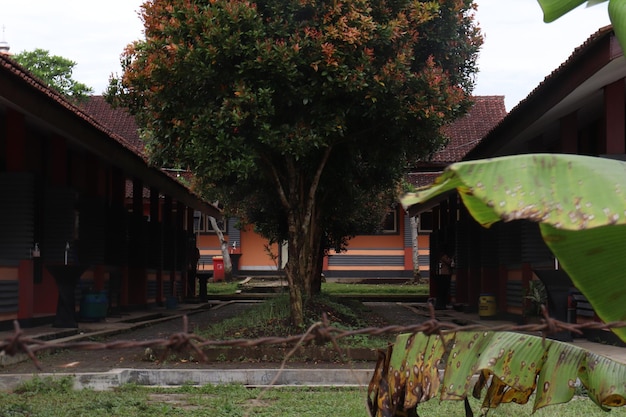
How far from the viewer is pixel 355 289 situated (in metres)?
33.3

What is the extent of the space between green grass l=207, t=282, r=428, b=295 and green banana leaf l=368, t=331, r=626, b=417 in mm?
26512

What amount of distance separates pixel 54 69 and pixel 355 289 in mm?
13285

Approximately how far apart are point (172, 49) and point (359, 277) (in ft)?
94.7

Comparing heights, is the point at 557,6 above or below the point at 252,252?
above

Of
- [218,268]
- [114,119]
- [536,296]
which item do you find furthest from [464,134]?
[536,296]

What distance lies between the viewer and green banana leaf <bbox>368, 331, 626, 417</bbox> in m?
3.77

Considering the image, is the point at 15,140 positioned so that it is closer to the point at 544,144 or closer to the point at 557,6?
the point at 544,144

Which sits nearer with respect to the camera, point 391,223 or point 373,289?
point 373,289

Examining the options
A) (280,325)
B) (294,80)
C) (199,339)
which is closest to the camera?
(199,339)

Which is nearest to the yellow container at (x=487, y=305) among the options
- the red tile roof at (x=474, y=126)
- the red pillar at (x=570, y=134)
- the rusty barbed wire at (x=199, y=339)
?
the red pillar at (x=570, y=134)

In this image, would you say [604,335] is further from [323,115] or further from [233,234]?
[233,234]

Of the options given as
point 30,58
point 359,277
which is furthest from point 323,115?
point 359,277

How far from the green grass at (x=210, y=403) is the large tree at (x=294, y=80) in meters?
3.79

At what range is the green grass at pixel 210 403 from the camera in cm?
752
